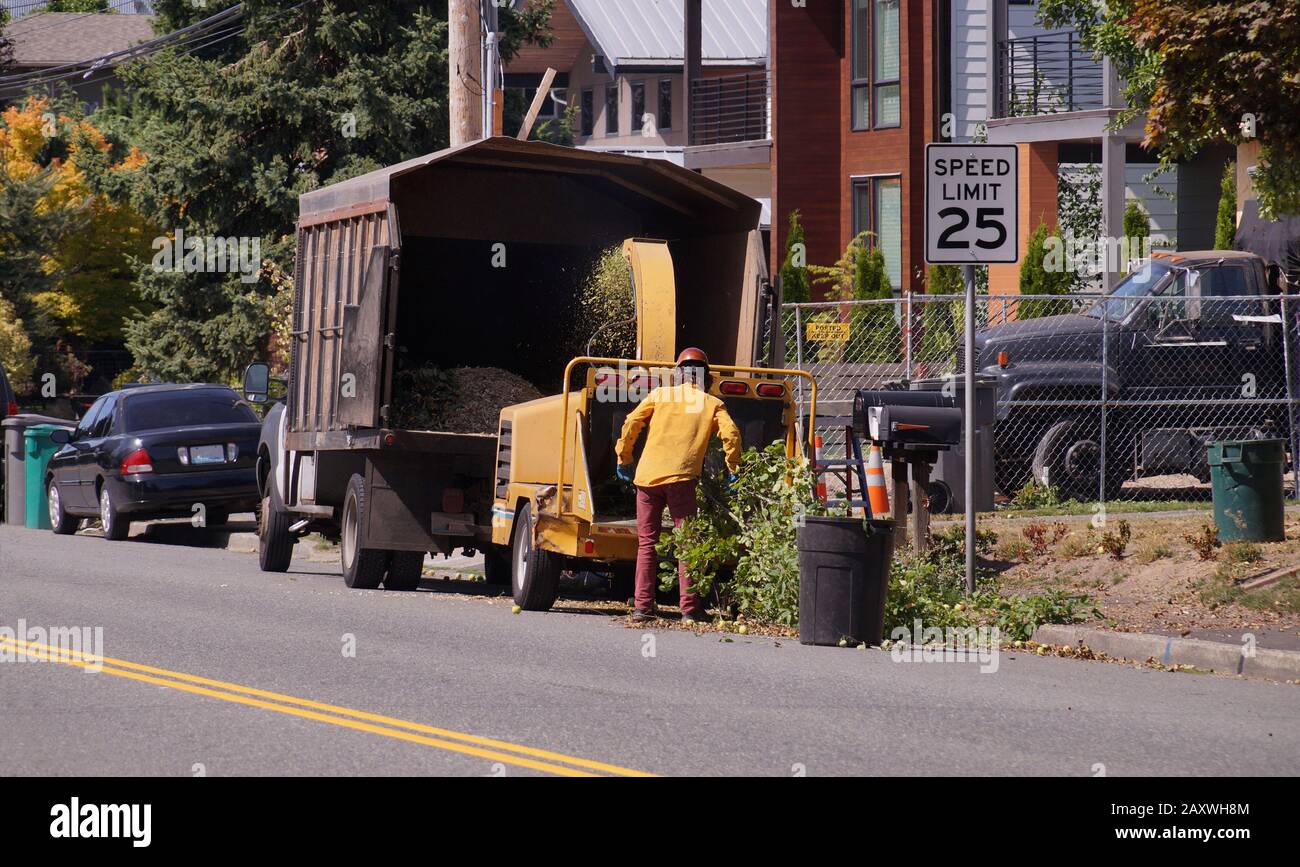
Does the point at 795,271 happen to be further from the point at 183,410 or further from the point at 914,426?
the point at 914,426

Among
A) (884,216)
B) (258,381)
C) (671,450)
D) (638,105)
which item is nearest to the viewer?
(671,450)

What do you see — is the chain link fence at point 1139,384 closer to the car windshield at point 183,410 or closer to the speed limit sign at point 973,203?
the speed limit sign at point 973,203

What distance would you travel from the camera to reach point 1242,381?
64.5 feet

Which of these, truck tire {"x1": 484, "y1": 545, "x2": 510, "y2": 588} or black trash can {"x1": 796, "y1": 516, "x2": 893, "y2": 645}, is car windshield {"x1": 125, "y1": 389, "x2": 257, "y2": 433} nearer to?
truck tire {"x1": 484, "y1": 545, "x2": 510, "y2": 588}

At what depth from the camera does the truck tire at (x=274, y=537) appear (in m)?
17.6

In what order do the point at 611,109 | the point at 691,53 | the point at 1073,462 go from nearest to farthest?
the point at 1073,462
the point at 691,53
the point at 611,109

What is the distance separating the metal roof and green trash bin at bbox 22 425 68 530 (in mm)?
23226

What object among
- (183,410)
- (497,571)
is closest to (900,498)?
(497,571)

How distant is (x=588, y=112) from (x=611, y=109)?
1689 millimetres

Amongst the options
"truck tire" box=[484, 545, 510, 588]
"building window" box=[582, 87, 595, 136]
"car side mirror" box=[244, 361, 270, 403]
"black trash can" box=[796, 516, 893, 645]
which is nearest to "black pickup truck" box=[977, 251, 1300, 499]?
"truck tire" box=[484, 545, 510, 588]

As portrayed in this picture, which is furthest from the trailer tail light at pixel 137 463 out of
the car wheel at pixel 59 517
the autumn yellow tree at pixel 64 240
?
the autumn yellow tree at pixel 64 240

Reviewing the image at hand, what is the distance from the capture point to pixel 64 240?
4441 cm
